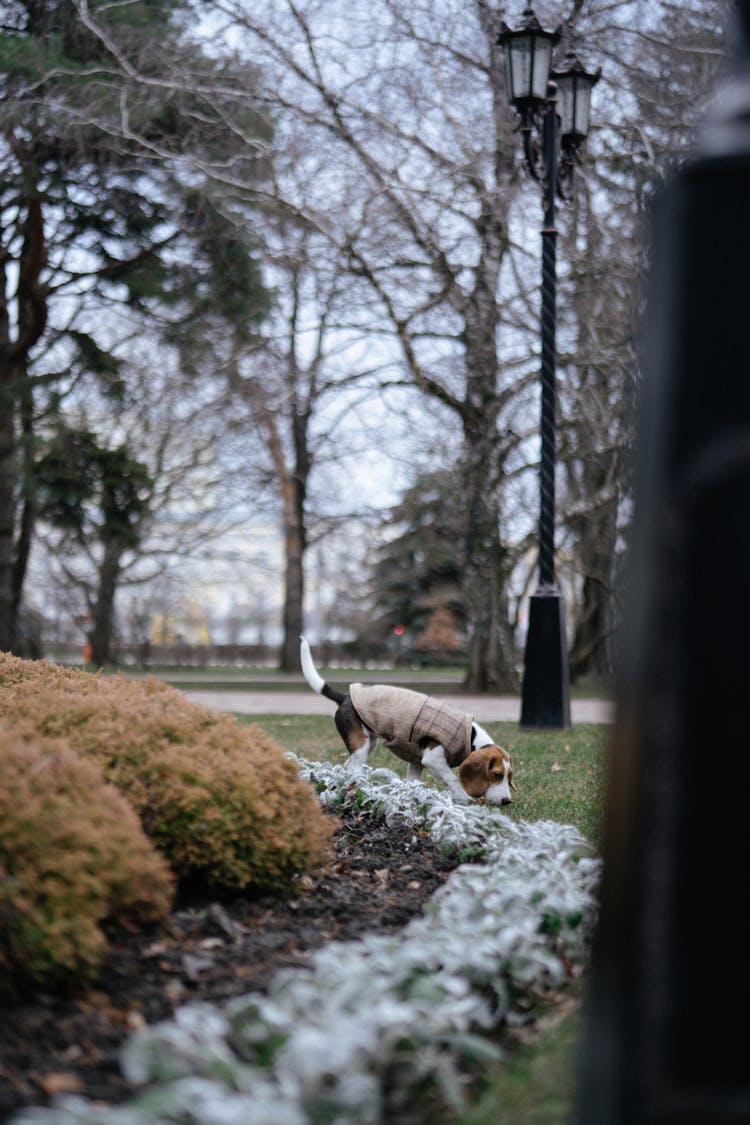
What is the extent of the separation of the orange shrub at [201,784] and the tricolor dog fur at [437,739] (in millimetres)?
2054

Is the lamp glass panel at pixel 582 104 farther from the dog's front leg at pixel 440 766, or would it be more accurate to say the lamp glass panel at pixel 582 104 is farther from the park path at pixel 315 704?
the dog's front leg at pixel 440 766

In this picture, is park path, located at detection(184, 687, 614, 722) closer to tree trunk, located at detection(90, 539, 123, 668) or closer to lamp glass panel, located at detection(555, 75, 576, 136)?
lamp glass panel, located at detection(555, 75, 576, 136)

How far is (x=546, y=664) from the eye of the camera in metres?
12.0

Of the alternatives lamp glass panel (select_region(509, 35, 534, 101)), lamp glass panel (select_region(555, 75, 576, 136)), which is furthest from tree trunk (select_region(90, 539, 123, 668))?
lamp glass panel (select_region(509, 35, 534, 101))

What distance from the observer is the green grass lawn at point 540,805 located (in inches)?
109


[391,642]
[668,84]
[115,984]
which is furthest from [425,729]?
[391,642]

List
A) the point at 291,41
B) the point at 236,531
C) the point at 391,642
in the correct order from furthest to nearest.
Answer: the point at 391,642, the point at 236,531, the point at 291,41

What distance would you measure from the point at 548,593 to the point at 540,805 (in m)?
5.24

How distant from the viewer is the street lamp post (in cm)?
1165

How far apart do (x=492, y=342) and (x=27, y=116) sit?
7916 mm

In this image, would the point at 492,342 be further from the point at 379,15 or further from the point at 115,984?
the point at 115,984

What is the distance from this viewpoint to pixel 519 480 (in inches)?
792

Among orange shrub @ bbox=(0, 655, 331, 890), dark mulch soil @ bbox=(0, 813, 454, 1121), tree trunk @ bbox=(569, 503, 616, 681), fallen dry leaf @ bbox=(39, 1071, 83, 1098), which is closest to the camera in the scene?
fallen dry leaf @ bbox=(39, 1071, 83, 1098)

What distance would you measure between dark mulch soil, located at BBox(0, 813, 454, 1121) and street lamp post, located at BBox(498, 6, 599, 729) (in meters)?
6.87
